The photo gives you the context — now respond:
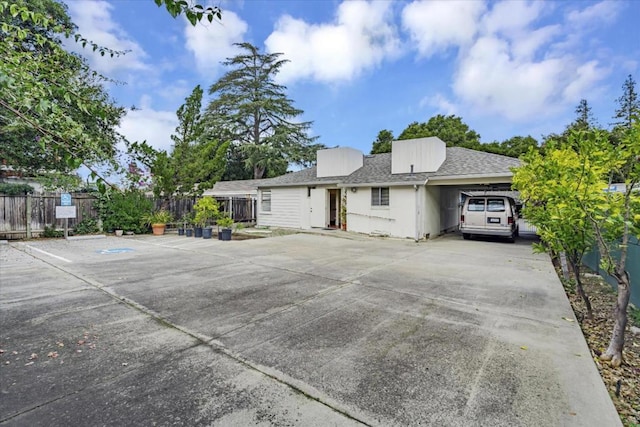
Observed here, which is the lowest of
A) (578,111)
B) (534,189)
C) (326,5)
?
(534,189)

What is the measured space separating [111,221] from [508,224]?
1707 cm

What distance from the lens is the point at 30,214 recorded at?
41.7 ft

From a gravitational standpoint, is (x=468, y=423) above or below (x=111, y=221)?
below

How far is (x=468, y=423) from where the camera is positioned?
2213 mm

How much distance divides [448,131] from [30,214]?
3311 cm

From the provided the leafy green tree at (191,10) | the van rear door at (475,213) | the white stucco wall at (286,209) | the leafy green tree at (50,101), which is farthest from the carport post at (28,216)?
the van rear door at (475,213)

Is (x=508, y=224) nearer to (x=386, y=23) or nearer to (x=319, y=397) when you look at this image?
(x=386, y=23)

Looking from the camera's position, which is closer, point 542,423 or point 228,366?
point 542,423

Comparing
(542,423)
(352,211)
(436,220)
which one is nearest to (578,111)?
(436,220)

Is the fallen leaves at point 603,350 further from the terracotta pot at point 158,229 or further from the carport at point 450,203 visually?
the terracotta pot at point 158,229

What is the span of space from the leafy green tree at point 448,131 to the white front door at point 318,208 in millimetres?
19638

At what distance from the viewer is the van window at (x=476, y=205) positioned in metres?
12.4

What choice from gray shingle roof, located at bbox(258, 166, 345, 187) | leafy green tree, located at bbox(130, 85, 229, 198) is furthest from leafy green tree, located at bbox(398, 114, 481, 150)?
leafy green tree, located at bbox(130, 85, 229, 198)

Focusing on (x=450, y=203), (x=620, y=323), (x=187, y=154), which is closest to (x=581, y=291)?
(x=620, y=323)
